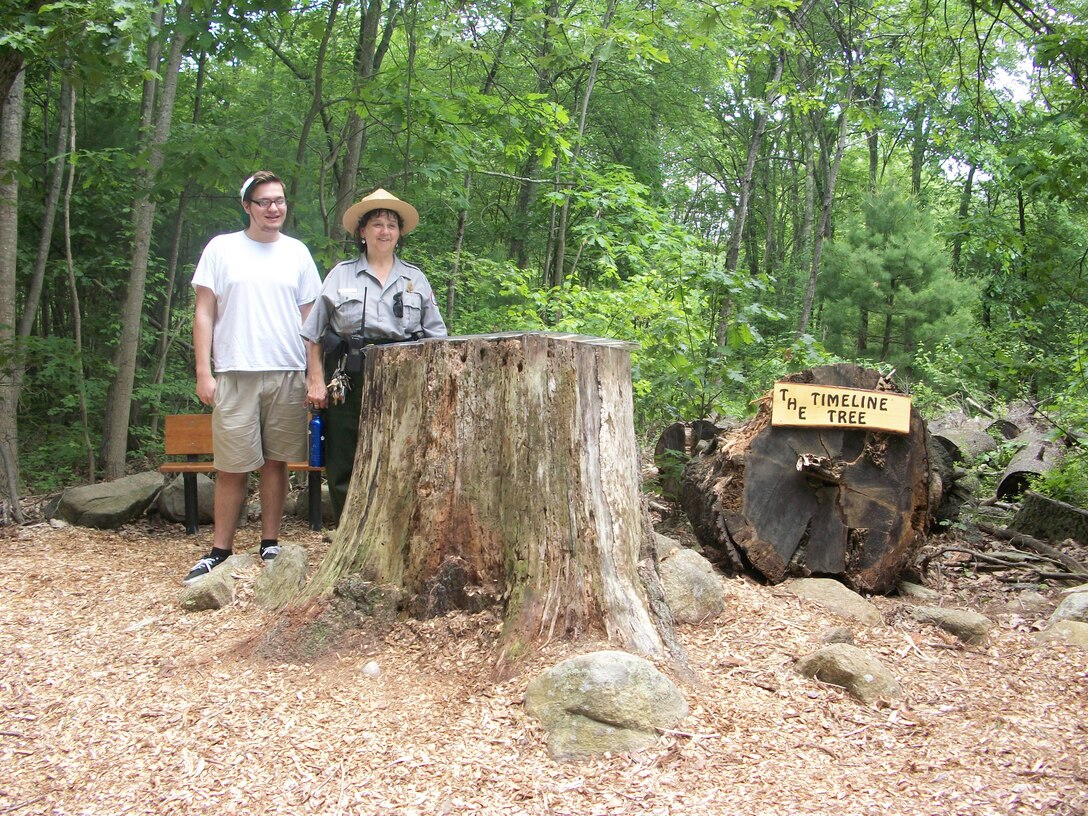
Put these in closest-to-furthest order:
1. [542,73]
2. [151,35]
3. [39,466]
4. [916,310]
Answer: [151,35] < [39,466] < [542,73] < [916,310]

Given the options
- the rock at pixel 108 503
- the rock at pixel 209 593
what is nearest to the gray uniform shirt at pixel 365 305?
the rock at pixel 209 593

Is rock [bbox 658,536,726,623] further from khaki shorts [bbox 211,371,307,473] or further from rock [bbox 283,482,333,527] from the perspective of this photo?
rock [bbox 283,482,333,527]

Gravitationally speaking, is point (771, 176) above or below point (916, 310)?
above

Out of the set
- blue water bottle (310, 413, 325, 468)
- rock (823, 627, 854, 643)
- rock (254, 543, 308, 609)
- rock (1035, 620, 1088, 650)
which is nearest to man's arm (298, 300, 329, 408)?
blue water bottle (310, 413, 325, 468)

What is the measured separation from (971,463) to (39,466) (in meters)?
9.18

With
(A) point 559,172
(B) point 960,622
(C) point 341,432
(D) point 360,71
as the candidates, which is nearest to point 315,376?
(C) point 341,432

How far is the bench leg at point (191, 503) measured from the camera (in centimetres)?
572

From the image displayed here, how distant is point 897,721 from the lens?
9.25 ft

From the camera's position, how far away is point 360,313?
13.1 feet

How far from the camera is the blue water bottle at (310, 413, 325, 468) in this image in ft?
14.0

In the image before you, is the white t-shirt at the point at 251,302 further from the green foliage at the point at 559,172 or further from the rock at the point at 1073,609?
the rock at the point at 1073,609

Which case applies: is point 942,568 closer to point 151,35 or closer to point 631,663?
point 631,663

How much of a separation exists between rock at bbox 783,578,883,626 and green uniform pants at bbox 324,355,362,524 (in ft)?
7.63

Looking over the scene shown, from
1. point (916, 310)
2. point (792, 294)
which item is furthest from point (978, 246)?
point (792, 294)
